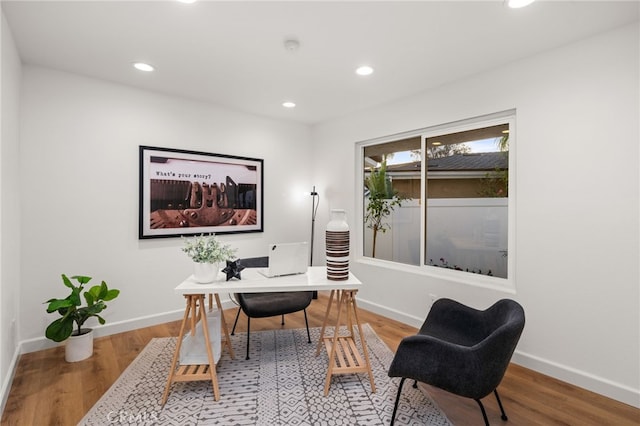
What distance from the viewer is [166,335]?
10.8 ft

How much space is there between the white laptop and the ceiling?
1.58 metres

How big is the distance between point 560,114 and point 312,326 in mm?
3009

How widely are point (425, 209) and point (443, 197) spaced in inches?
9.5

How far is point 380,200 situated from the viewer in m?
4.12

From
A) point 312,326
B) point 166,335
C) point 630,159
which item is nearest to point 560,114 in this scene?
point 630,159

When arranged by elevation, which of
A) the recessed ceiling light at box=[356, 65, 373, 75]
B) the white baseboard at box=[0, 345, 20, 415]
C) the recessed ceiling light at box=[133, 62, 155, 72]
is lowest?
the white baseboard at box=[0, 345, 20, 415]

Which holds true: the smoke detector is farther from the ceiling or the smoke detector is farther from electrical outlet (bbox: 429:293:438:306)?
electrical outlet (bbox: 429:293:438:306)

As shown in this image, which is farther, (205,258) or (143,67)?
(143,67)

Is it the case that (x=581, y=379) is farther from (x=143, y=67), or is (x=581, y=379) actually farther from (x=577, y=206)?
(x=143, y=67)

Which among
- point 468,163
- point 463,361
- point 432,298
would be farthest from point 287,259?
point 468,163

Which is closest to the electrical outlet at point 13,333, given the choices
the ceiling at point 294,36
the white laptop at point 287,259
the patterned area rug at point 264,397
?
the patterned area rug at point 264,397

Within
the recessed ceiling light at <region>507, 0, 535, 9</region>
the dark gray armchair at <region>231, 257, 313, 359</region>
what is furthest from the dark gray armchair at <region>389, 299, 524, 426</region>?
the recessed ceiling light at <region>507, 0, 535, 9</region>

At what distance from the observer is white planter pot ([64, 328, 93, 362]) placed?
2697 mm

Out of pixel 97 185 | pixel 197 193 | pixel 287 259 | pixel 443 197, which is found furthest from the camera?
pixel 197 193
